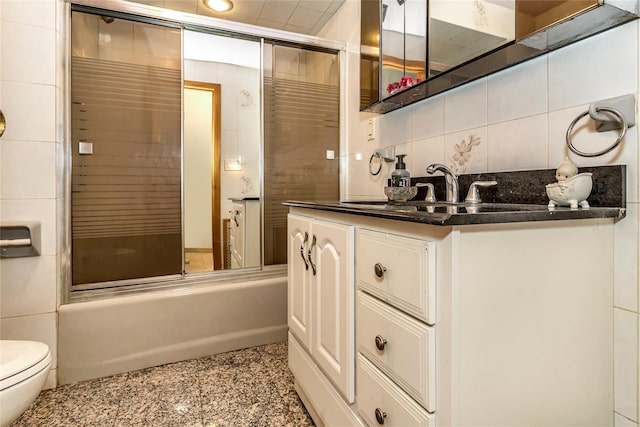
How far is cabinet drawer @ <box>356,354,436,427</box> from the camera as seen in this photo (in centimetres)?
74

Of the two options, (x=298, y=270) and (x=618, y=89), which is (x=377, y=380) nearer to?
(x=298, y=270)

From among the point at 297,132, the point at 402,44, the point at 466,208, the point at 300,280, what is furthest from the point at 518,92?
the point at 297,132

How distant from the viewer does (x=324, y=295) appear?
1.17 metres

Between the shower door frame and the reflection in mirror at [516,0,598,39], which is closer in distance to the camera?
the reflection in mirror at [516,0,598,39]

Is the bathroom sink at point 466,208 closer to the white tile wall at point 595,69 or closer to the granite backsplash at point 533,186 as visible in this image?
the granite backsplash at point 533,186

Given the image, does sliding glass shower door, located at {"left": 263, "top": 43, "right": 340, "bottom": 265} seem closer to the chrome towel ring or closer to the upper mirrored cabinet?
the upper mirrored cabinet

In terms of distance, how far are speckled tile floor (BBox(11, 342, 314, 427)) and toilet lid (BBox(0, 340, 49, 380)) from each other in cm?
38

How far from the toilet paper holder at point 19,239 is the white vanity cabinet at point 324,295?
3.82 feet

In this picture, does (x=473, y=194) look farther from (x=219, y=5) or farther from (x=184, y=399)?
(x=219, y=5)

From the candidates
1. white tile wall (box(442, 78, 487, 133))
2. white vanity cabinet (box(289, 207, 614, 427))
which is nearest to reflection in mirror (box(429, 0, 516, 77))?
white tile wall (box(442, 78, 487, 133))

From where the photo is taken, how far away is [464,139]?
137 centimetres

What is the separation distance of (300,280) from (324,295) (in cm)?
24

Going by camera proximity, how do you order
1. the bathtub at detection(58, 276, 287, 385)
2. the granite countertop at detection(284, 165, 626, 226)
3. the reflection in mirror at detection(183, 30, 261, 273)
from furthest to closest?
the reflection in mirror at detection(183, 30, 261, 273) → the bathtub at detection(58, 276, 287, 385) → the granite countertop at detection(284, 165, 626, 226)

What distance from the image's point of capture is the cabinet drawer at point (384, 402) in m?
0.74
